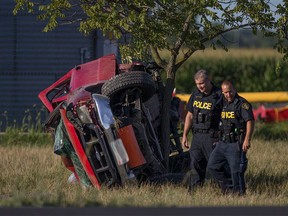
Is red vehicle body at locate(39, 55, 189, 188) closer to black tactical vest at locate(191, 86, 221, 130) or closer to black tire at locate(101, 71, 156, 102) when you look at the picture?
black tire at locate(101, 71, 156, 102)

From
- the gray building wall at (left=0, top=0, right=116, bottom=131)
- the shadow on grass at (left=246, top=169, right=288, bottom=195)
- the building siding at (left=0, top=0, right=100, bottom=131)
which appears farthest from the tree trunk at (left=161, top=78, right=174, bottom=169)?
the building siding at (left=0, top=0, right=100, bottom=131)

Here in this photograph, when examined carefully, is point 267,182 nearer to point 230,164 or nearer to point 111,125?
point 230,164

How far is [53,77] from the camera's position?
2097cm

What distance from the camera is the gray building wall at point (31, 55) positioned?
20859 mm

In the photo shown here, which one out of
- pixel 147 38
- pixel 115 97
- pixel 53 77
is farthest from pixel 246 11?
pixel 53 77

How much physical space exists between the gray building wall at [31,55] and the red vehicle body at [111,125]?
816 cm

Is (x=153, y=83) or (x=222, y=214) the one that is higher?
(x=153, y=83)

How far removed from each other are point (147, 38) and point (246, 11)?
1.47 metres

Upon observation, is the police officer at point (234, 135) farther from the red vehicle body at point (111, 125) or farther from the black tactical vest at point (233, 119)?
the red vehicle body at point (111, 125)

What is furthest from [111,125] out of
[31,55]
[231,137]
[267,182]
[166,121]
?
[31,55]

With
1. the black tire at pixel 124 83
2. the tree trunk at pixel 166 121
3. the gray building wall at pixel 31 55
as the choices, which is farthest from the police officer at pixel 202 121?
the gray building wall at pixel 31 55

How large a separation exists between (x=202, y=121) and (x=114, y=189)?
1.49 metres

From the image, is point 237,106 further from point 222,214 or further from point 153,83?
point 222,214

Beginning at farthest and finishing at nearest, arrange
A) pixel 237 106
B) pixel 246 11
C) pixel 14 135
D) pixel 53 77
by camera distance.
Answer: pixel 53 77, pixel 14 135, pixel 246 11, pixel 237 106
